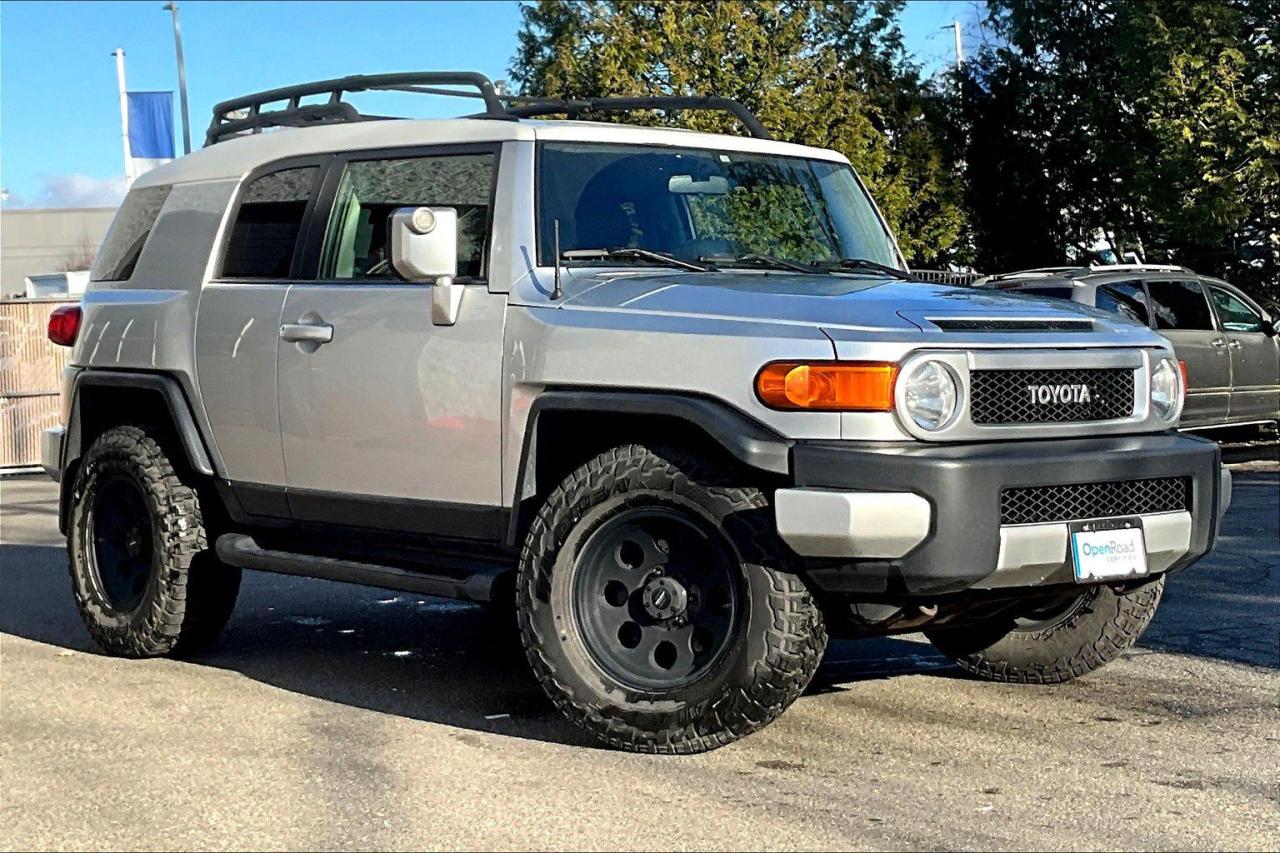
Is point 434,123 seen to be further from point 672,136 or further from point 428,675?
point 428,675

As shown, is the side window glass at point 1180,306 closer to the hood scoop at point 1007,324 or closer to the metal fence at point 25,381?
the hood scoop at point 1007,324

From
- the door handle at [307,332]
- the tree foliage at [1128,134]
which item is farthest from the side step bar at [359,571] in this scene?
the tree foliage at [1128,134]

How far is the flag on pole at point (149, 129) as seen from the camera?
124 ft

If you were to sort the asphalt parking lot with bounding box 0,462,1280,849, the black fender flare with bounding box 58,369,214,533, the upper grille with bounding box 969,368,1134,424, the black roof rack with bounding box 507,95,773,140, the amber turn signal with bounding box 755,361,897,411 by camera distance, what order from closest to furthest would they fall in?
the asphalt parking lot with bounding box 0,462,1280,849
the amber turn signal with bounding box 755,361,897,411
the upper grille with bounding box 969,368,1134,424
the black roof rack with bounding box 507,95,773,140
the black fender flare with bounding box 58,369,214,533

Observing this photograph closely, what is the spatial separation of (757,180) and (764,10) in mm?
19722

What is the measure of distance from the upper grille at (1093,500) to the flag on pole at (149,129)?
114 ft

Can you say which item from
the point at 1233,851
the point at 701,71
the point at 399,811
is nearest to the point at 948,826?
the point at 1233,851

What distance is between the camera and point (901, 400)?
5.29 metres

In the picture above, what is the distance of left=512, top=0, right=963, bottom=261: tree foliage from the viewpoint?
25.4 meters

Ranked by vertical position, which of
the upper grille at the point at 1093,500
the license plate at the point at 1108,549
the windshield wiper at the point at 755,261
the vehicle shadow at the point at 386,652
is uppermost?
the windshield wiper at the point at 755,261

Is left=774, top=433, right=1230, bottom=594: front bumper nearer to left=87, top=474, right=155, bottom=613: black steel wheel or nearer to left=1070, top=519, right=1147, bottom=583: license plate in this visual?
left=1070, top=519, right=1147, bottom=583: license plate

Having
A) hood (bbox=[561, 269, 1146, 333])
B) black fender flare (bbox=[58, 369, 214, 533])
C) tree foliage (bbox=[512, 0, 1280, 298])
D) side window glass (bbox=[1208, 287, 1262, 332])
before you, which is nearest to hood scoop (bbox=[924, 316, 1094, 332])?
hood (bbox=[561, 269, 1146, 333])

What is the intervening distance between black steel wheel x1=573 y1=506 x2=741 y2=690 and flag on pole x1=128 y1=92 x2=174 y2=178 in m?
34.1

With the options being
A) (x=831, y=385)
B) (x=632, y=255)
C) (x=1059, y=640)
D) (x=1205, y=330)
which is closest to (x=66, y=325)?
(x=632, y=255)
